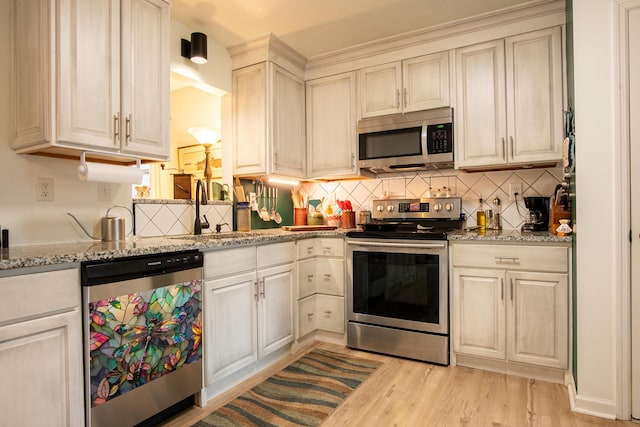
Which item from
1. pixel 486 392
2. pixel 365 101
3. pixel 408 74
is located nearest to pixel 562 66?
pixel 408 74

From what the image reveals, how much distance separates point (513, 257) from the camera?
235 centimetres

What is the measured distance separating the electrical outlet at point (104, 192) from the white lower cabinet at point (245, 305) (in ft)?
2.38

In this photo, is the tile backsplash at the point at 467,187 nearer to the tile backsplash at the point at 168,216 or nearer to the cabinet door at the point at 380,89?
the cabinet door at the point at 380,89

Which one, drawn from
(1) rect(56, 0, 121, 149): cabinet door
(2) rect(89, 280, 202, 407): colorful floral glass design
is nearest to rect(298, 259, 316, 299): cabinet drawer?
(2) rect(89, 280, 202, 407): colorful floral glass design

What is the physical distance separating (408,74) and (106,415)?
9.57 ft

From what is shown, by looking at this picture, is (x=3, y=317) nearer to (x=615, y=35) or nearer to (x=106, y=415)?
(x=106, y=415)

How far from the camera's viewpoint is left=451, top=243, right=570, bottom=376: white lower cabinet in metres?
2.24

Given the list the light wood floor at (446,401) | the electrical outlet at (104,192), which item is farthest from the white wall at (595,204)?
the electrical outlet at (104,192)

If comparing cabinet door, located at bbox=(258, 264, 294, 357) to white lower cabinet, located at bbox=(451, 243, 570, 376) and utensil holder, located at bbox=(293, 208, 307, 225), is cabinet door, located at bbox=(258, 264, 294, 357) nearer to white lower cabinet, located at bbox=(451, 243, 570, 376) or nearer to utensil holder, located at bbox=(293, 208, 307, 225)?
utensil holder, located at bbox=(293, 208, 307, 225)

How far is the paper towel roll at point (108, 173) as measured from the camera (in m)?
1.83

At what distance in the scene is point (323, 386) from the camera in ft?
7.35

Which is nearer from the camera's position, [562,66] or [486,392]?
[486,392]

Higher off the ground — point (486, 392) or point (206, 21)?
point (206, 21)

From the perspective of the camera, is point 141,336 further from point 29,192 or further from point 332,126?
point 332,126
